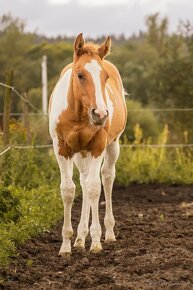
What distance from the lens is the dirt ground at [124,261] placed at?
6.19 metres

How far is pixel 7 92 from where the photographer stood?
37.2 feet

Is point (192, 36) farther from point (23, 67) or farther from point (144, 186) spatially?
point (23, 67)

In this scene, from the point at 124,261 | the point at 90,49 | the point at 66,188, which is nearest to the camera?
the point at 124,261

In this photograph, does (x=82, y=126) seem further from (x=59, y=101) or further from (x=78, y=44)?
(x=78, y=44)

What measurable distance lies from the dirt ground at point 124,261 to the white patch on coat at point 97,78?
1.47m

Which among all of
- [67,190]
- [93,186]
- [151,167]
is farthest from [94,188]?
[151,167]

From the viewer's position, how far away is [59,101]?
323 inches

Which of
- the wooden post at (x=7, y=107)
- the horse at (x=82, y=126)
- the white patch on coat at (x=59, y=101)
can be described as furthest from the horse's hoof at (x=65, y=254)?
the wooden post at (x=7, y=107)

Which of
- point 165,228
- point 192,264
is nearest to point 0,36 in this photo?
point 165,228

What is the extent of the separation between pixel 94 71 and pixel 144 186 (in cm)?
792

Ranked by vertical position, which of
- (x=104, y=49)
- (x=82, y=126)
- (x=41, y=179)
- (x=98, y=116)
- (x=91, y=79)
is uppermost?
(x=104, y=49)

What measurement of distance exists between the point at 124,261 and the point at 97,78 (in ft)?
5.88

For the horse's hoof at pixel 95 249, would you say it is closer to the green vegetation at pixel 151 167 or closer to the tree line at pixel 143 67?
the tree line at pixel 143 67

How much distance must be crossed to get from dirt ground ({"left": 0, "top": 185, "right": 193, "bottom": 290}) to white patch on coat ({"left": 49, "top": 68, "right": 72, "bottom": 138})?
133cm
